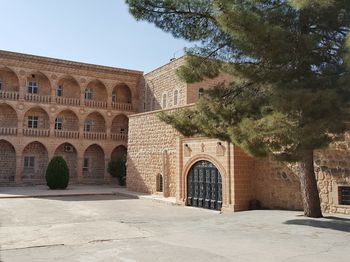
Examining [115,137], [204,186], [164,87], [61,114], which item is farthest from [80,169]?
[204,186]

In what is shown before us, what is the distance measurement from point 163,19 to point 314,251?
25.5 ft

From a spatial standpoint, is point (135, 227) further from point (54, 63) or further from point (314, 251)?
point (54, 63)

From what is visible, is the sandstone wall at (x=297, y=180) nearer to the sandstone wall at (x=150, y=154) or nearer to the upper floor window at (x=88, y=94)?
the sandstone wall at (x=150, y=154)

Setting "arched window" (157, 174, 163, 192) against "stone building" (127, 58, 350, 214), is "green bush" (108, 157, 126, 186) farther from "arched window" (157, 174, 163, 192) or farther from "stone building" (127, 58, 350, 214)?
"arched window" (157, 174, 163, 192)

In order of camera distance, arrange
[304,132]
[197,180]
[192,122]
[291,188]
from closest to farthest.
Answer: [304,132], [192,122], [291,188], [197,180]

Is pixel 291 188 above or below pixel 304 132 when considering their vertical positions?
below

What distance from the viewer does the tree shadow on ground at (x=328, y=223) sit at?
9.59 meters

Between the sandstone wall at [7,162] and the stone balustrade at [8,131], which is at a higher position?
the stone balustrade at [8,131]

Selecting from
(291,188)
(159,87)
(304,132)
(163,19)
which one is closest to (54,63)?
(159,87)

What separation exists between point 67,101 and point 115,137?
5.32 meters

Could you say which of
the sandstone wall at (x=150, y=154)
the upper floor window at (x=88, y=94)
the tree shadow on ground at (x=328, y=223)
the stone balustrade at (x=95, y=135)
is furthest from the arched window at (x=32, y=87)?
the tree shadow on ground at (x=328, y=223)

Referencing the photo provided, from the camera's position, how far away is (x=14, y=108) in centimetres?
2933

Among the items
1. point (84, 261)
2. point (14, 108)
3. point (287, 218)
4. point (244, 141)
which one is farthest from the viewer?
point (14, 108)

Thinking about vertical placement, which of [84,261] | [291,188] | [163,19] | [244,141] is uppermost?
[163,19]
